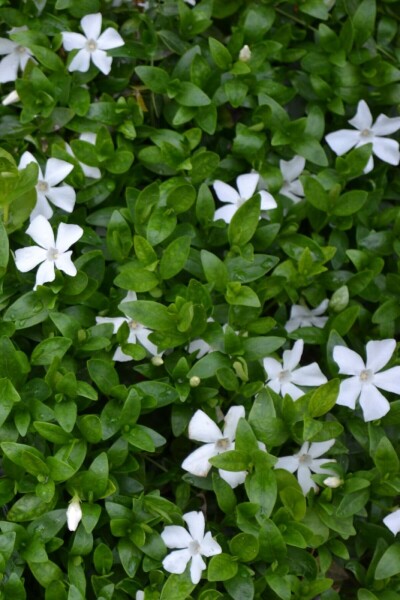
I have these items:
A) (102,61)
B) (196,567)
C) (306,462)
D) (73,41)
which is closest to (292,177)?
(102,61)

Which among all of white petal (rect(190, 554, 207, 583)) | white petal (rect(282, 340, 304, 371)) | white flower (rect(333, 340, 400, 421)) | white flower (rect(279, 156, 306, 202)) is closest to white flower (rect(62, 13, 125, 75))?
white flower (rect(279, 156, 306, 202))

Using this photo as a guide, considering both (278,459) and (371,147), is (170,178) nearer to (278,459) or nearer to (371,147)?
(371,147)

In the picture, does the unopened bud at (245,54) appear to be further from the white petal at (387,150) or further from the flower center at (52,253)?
the flower center at (52,253)

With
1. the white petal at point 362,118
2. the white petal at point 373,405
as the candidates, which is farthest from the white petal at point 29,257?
the white petal at point 362,118

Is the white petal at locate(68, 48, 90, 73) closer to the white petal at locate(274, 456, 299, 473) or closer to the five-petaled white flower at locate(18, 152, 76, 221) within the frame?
the five-petaled white flower at locate(18, 152, 76, 221)

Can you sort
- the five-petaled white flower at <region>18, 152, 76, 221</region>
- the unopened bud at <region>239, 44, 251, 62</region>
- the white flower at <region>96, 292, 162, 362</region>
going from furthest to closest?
the unopened bud at <region>239, 44, 251, 62</region>
the five-petaled white flower at <region>18, 152, 76, 221</region>
the white flower at <region>96, 292, 162, 362</region>

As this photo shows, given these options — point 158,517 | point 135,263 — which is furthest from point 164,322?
point 158,517
